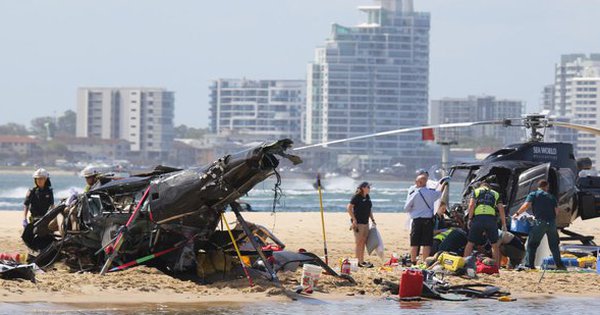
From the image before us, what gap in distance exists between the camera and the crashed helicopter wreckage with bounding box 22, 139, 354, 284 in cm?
1574

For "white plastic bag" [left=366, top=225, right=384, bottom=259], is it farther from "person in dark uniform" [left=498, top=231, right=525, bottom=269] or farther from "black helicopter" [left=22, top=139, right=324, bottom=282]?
"black helicopter" [left=22, top=139, right=324, bottom=282]

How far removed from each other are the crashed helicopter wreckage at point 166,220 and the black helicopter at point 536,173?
14.4ft

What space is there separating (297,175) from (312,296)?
493 ft

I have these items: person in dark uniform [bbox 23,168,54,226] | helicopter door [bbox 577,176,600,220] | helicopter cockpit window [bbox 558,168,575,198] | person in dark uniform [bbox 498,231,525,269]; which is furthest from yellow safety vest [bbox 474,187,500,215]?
person in dark uniform [bbox 23,168,54,226]

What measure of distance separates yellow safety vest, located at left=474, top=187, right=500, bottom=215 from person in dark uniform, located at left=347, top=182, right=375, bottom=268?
65.8 inches

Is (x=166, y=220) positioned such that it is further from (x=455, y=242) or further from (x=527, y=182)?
(x=527, y=182)

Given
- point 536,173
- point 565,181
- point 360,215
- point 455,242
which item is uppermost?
point 536,173

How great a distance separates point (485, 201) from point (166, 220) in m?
4.67

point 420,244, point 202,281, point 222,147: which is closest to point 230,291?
point 202,281

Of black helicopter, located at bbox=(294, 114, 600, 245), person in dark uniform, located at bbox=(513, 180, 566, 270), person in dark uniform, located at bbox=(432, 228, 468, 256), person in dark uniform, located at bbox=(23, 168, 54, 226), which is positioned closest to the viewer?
person in dark uniform, located at bbox=(23, 168, 54, 226)

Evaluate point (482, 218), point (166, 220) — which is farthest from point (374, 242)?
point (166, 220)

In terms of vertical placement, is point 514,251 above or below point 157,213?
below

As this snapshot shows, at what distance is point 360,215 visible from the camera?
19.6 m

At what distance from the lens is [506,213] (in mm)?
20547
